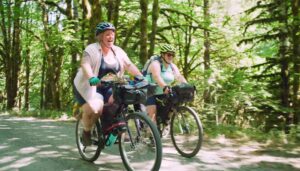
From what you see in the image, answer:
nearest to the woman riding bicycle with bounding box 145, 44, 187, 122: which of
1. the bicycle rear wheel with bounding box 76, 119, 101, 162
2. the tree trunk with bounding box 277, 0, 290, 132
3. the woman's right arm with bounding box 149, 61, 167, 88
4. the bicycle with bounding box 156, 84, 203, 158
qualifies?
the woman's right arm with bounding box 149, 61, 167, 88

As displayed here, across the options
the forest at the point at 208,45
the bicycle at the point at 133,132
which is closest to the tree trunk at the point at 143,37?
the forest at the point at 208,45

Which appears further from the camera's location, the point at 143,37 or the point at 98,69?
the point at 143,37

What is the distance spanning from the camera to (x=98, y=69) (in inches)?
228

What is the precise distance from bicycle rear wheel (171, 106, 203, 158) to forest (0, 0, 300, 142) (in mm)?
2663

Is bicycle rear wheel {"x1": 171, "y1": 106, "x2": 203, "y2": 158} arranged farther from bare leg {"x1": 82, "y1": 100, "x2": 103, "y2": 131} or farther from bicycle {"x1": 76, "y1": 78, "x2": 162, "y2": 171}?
bare leg {"x1": 82, "y1": 100, "x2": 103, "y2": 131}

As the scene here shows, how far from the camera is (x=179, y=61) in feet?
82.2

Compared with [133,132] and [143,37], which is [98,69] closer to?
[133,132]

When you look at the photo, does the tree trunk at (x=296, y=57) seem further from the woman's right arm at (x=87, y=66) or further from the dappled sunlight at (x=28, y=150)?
the dappled sunlight at (x=28, y=150)

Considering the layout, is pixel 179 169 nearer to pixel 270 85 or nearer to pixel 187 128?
pixel 187 128

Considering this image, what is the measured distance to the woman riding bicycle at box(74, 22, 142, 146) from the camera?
569 centimetres

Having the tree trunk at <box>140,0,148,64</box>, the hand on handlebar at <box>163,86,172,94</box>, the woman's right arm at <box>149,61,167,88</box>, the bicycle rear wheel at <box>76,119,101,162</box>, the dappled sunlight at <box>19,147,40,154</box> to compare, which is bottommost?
the dappled sunlight at <box>19,147,40,154</box>

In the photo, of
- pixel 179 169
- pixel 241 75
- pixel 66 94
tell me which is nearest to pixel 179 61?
pixel 66 94

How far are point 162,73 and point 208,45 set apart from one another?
15046mm

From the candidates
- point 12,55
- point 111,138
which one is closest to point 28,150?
point 111,138
